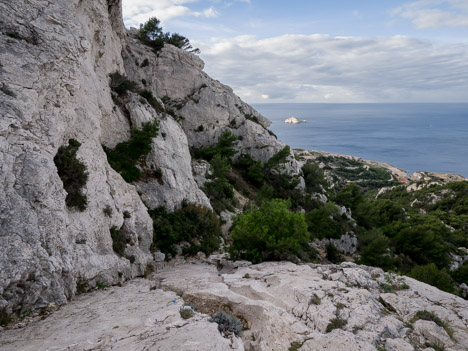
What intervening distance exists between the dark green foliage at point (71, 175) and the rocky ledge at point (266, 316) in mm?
3813

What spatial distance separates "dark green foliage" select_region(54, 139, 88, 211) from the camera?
1082cm

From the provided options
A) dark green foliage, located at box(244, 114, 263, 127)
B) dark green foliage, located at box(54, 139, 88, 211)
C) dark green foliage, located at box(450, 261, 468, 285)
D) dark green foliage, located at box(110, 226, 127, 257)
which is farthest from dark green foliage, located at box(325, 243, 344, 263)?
dark green foliage, located at box(244, 114, 263, 127)

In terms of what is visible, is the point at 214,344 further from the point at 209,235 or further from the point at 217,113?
the point at 217,113

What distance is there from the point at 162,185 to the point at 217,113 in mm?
20306

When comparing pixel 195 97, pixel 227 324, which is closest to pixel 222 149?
pixel 195 97

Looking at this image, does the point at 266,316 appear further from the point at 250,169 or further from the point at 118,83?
the point at 250,169

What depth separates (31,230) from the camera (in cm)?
797

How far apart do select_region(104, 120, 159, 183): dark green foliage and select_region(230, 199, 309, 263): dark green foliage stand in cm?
837

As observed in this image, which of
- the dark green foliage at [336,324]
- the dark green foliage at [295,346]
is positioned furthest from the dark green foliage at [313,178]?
the dark green foliage at [295,346]

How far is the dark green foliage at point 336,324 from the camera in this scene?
7.54 m

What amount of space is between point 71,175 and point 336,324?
1148 centimetres

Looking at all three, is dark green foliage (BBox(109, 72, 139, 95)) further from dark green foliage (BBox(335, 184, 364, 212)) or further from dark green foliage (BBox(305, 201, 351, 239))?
dark green foliage (BBox(335, 184, 364, 212))

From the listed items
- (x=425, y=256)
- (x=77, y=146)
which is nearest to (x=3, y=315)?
(x=77, y=146)

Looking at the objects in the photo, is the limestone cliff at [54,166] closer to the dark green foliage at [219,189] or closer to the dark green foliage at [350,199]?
the dark green foliage at [219,189]
